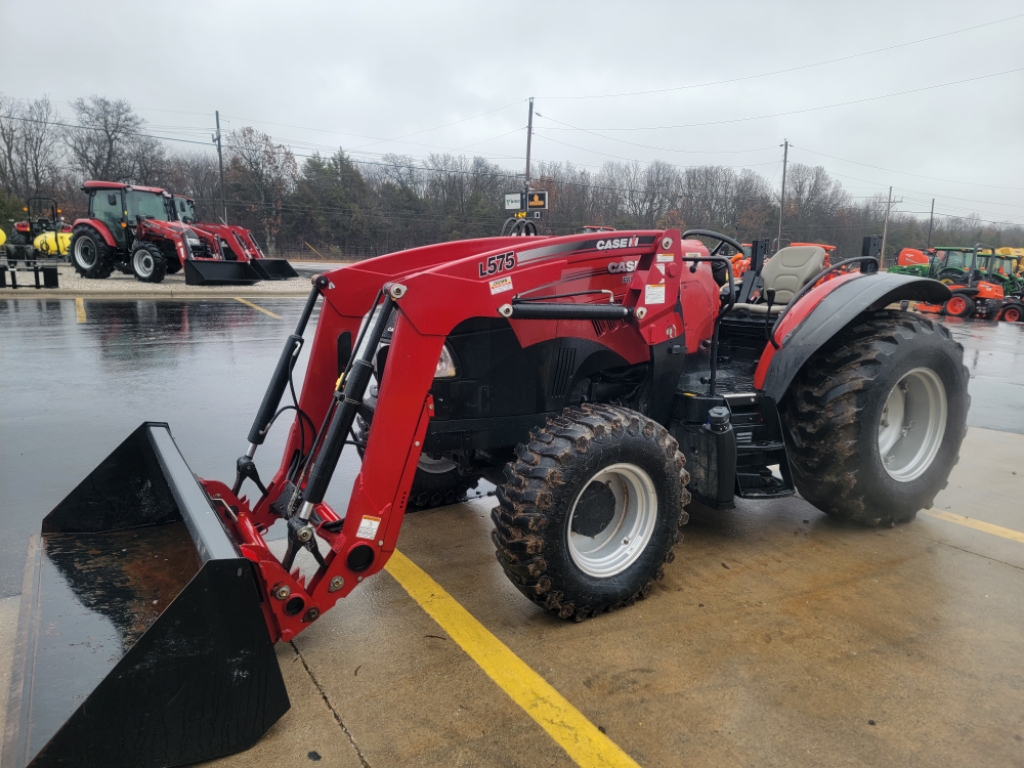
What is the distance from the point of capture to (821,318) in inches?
162

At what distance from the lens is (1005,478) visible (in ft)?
17.9

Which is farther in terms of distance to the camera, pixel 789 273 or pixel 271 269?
pixel 271 269

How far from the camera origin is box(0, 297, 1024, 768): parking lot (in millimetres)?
2441

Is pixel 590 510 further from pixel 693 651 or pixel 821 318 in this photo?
pixel 821 318

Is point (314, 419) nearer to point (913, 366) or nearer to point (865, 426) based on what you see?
point (865, 426)

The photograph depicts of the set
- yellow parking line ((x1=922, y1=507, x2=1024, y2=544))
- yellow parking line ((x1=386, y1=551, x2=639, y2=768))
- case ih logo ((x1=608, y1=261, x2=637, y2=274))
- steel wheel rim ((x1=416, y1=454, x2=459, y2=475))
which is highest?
case ih logo ((x1=608, y1=261, x2=637, y2=274))

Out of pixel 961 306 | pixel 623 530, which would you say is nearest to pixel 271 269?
pixel 623 530

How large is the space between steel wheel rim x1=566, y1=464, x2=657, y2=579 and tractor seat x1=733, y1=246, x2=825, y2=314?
2.01 meters

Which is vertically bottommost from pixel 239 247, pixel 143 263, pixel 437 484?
pixel 437 484

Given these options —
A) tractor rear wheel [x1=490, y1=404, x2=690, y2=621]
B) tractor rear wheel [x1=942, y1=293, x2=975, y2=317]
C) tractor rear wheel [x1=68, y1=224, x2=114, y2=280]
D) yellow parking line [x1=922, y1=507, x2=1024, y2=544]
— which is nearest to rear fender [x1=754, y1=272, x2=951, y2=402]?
tractor rear wheel [x1=490, y1=404, x2=690, y2=621]

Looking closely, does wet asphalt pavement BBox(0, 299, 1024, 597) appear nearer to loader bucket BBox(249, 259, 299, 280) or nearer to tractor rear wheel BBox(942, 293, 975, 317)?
loader bucket BBox(249, 259, 299, 280)

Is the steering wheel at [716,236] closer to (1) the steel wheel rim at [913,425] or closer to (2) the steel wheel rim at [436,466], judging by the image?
(1) the steel wheel rim at [913,425]

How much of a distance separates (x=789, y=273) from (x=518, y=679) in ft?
11.5

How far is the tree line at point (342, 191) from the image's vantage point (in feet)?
100
